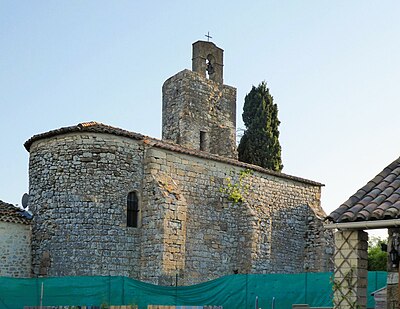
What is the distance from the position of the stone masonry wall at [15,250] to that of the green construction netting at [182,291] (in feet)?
11.7

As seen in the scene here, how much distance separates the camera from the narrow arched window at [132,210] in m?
19.8

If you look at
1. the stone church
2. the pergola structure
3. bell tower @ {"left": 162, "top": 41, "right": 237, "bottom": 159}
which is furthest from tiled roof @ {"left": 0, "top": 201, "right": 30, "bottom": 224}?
the pergola structure

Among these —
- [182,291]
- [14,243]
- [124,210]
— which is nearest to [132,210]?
[124,210]

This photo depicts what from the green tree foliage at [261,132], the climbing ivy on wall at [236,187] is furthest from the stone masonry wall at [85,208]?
the green tree foliage at [261,132]

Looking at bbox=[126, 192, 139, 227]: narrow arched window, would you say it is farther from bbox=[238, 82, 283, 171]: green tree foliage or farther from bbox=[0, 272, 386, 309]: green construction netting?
bbox=[238, 82, 283, 171]: green tree foliage

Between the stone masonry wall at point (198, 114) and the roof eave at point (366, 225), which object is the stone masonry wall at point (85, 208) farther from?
the roof eave at point (366, 225)

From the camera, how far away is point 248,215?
73.9ft

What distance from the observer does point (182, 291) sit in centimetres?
1744

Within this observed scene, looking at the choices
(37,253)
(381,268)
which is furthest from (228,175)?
(381,268)

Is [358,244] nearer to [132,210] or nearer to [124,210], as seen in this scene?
[124,210]

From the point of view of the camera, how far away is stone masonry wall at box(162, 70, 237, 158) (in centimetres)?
2744

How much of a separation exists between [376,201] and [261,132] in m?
21.9

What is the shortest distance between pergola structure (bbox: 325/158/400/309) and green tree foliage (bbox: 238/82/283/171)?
2089cm

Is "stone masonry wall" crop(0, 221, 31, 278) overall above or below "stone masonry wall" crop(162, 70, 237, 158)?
below
